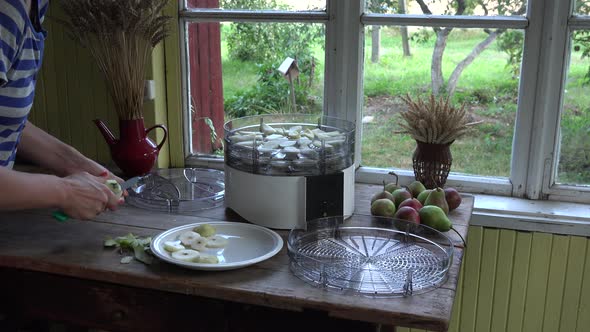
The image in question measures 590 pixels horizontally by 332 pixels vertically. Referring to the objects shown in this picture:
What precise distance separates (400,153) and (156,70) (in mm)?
851

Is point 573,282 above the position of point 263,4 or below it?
below

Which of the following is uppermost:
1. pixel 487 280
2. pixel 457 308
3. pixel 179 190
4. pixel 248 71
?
pixel 248 71

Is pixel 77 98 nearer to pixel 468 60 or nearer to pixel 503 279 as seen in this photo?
pixel 468 60

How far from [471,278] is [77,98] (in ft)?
4.70

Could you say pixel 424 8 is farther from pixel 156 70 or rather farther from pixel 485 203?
pixel 156 70

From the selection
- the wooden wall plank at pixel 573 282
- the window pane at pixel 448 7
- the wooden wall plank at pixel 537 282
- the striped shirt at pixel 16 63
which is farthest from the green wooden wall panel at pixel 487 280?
the striped shirt at pixel 16 63

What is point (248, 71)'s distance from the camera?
7.07ft

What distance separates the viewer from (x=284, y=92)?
213 cm

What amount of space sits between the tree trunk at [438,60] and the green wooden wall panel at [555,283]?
568 mm

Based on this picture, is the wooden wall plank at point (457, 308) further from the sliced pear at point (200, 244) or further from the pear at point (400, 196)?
the sliced pear at point (200, 244)

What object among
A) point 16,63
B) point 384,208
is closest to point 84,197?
point 16,63

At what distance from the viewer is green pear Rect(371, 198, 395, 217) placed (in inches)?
63.4

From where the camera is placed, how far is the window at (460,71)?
1.87 m

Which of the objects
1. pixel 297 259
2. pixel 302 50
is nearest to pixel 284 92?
pixel 302 50
